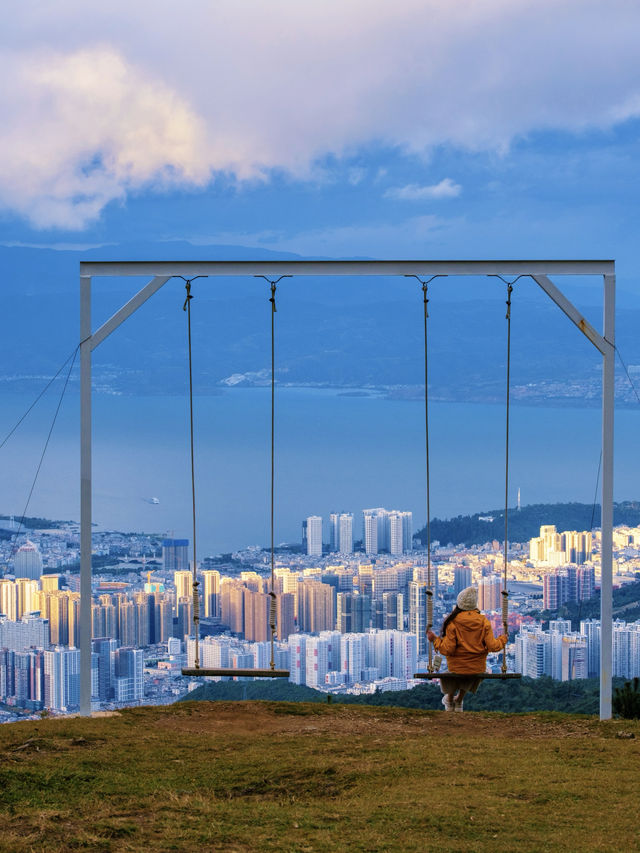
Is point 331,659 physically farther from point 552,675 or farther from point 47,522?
point 47,522

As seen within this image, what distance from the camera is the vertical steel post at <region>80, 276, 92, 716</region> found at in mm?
10352

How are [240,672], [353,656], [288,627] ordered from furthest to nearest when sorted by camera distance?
[288,627]
[353,656]
[240,672]

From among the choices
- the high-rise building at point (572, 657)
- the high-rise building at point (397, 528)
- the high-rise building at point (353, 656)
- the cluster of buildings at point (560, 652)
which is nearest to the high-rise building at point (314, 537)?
the high-rise building at point (397, 528)

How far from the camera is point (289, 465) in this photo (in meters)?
69.2

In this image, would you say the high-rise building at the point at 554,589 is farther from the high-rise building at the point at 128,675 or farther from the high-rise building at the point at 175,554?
the high-rise building at the point at 175,554

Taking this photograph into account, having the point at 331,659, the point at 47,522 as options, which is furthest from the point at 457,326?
the point at 331,659

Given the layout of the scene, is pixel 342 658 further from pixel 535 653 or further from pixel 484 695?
pixel 535 653

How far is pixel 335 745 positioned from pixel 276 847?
2961 millimetres

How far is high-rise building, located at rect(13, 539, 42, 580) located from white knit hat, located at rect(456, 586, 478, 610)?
751 inches

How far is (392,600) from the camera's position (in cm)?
2630

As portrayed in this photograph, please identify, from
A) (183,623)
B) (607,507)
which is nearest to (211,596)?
(183,623)

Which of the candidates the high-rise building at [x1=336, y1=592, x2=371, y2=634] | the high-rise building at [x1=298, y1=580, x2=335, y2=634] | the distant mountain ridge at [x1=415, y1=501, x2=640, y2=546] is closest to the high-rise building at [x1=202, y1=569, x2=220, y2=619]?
the high-rise building at [x1=298, y1=580, x2=335, y2=634]

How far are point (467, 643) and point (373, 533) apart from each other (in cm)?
1400

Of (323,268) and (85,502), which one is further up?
(323,268)
